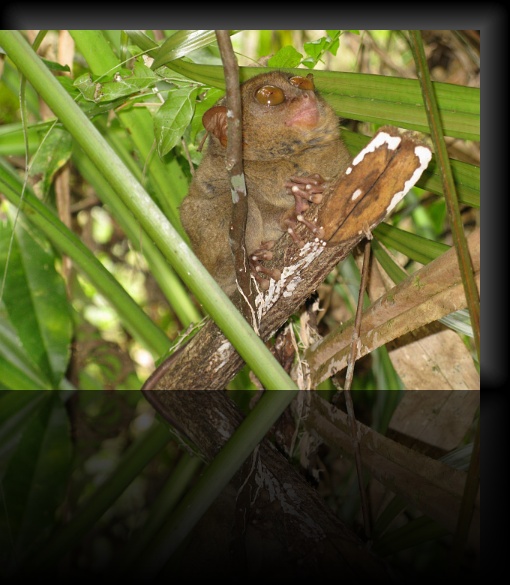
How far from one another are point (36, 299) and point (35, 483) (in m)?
1.70

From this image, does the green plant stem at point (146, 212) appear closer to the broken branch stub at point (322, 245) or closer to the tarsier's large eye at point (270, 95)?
the broken branch stub at point (322, 245)

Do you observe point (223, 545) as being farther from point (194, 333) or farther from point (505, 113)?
point (505, 113)

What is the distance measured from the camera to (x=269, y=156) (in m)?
2.53

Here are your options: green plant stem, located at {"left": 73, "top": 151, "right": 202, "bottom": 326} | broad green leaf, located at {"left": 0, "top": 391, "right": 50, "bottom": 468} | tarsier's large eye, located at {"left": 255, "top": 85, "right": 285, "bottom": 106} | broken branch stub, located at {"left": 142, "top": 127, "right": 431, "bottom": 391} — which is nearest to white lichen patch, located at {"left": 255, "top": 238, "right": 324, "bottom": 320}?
broken branch stub, located at {"left": 142, "top": 127, "right": 431, "bottom": 391}

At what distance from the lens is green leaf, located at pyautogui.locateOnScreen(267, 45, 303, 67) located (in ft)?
8.87

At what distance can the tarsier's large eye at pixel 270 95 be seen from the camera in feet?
8.00

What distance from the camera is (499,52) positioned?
2.75 metres

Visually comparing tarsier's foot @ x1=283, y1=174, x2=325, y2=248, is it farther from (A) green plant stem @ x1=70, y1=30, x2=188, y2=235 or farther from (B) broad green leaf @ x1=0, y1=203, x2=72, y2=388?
(B) broad green leaf @ x1=0, y1=203, x2=72, y2=388

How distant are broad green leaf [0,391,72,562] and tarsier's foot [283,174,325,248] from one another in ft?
3.08

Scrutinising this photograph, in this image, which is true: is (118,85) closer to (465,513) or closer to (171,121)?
(171,121)

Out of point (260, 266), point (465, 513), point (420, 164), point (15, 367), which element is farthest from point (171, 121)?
point (465, 513)

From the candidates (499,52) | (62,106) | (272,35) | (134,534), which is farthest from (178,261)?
(272,35)

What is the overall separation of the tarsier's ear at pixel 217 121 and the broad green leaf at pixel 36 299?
4.03 ft

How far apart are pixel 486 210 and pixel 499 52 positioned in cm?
71
